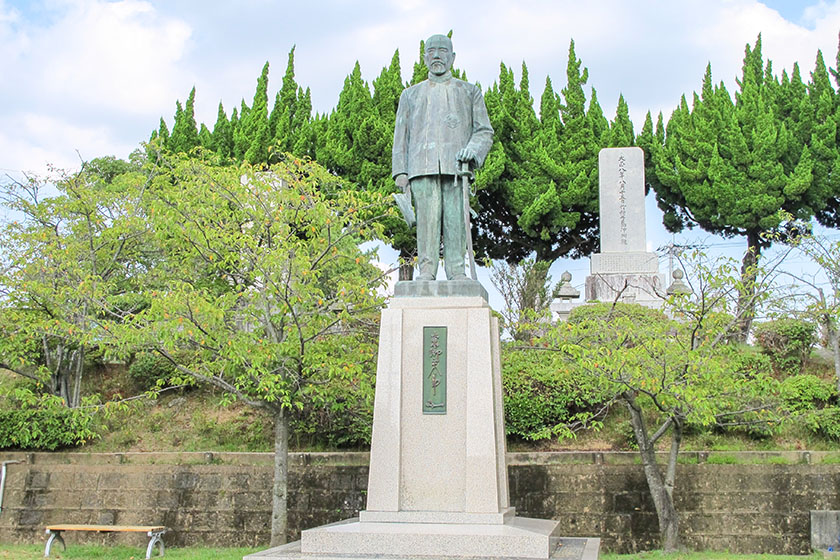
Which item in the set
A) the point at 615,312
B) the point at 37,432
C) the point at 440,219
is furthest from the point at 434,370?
the point at 37,432

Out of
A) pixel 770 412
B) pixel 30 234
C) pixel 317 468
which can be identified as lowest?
pixel 317 468

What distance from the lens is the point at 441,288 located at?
6602 mm

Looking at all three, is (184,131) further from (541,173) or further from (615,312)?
(615,312)

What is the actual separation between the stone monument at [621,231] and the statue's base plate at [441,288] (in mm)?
10596

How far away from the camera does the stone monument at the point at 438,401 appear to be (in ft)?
17.8

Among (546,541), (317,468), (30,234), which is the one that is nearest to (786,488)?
(546,541)

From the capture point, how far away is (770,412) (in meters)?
8.49

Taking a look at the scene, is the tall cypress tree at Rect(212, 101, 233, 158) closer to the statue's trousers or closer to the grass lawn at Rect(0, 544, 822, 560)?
the grass lawn at Rect(0, 544, 822, 560)

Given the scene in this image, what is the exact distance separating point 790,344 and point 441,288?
27.3ft

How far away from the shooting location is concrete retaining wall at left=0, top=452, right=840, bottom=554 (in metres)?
8.73

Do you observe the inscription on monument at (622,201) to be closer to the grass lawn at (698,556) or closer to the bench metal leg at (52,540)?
the grass lawn at (698,556)

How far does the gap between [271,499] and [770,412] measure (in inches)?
243

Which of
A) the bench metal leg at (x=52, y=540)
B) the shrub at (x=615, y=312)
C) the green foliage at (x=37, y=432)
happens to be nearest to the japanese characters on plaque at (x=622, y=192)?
the shrub at (x=615, y=312)

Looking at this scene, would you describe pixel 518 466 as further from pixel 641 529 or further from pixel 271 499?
pixel 271 499
